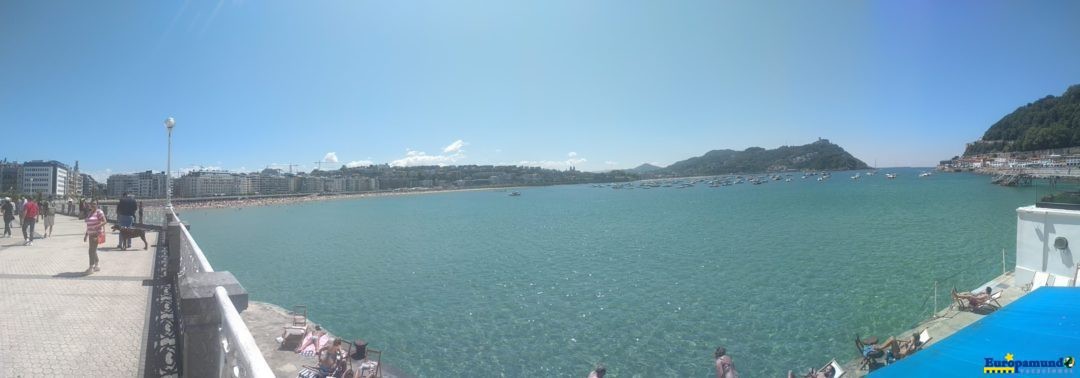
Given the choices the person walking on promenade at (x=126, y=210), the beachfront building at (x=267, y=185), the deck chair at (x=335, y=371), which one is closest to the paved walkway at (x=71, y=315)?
the person walking on promenade at (x=126, y=210)

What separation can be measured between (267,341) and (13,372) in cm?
556

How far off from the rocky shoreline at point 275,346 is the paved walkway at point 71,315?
2302 millimetres

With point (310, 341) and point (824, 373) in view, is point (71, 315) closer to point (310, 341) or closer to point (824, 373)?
point (310, 341)

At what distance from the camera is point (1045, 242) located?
1326 centimetres

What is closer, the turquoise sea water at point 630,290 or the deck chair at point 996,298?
the deck chair at point 996,298

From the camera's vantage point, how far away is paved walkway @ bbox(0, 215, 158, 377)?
6027mm

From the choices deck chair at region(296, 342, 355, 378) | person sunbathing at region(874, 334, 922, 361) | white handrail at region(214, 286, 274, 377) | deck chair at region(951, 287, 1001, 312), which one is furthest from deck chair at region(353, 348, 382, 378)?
deck chair at region(951, 287, 1001, 312)

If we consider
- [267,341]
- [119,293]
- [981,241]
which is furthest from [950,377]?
[981,241]

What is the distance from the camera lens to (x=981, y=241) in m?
28.3

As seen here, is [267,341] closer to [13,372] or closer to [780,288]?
[13,372]

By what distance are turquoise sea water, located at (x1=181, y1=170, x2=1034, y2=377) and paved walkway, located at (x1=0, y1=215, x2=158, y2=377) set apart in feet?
20.0

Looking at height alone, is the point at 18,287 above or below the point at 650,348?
above

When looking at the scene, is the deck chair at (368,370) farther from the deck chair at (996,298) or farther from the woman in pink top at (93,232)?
the deck chair at (996,298)

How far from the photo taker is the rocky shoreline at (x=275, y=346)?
9.62 meters
